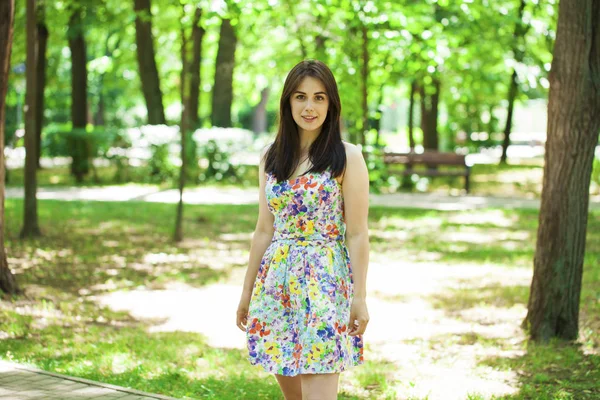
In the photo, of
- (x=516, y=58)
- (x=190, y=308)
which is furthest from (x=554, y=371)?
(x=516, y=58)

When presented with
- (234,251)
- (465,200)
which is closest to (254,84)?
(465,200)

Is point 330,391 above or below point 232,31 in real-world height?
below

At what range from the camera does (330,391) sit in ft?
13.3

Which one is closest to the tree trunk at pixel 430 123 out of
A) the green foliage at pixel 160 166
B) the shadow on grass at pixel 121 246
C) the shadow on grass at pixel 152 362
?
the green foliage at pixel 160 166

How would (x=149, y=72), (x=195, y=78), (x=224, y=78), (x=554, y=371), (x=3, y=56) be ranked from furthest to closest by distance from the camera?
(x=195, y=78) < (x=224, y=78) < (x=149, y=72) < (x=3, y=56) < (x=554, y=371)

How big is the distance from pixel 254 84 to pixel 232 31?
10.1 m

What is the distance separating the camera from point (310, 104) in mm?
4117

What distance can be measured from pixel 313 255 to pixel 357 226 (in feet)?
0.80

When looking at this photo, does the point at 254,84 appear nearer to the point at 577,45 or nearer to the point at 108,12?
the point at 108,12

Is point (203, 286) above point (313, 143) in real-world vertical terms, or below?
below

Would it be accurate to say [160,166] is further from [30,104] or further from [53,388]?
[53,388]

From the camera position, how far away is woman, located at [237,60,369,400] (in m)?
4.04

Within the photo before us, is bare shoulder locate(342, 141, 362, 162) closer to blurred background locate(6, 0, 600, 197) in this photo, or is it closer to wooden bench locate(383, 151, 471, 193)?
blurred background locate(6, 0, 600, 197)

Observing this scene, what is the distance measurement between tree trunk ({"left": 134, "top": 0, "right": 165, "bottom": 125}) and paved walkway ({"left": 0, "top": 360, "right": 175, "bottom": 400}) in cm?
1839
